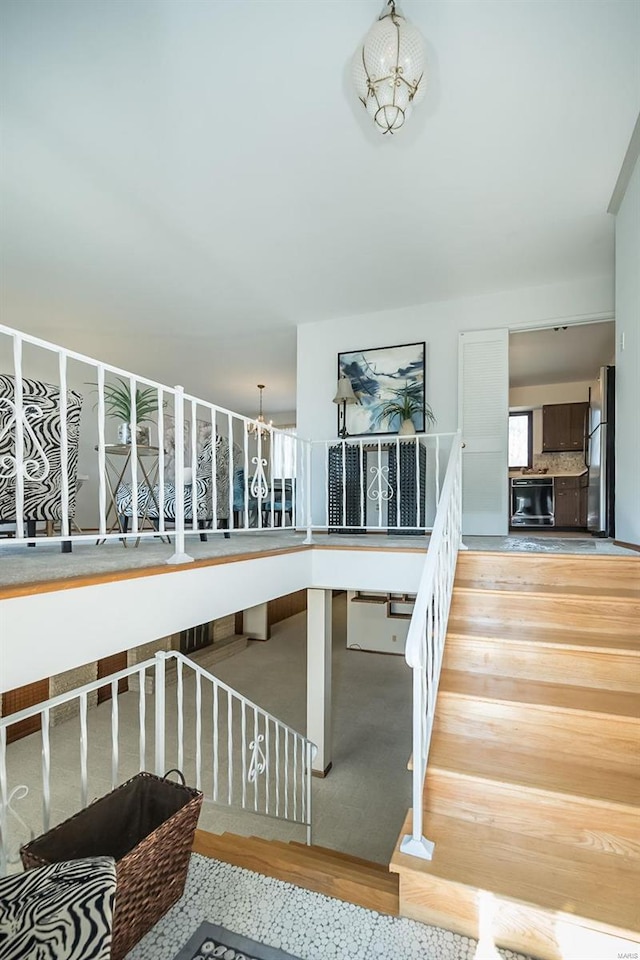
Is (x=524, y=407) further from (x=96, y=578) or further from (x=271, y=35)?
(x=96, y=578)

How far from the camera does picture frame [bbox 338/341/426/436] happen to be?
4.71m

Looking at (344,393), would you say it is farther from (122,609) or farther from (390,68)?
(122,609)

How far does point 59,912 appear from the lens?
0.99 meters

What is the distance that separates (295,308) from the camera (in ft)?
15.9

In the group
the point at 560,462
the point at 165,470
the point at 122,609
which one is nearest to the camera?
the point at 122,609

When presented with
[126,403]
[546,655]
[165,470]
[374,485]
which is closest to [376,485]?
[374,485]

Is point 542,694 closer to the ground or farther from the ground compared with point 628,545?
closer to the ground

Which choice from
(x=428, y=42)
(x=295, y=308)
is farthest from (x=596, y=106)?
(x=295, y=308)

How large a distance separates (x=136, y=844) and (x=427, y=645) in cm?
120

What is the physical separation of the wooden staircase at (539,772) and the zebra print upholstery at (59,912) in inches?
34.0

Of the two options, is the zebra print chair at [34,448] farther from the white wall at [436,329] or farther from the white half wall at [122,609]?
the white wall at [436,329]

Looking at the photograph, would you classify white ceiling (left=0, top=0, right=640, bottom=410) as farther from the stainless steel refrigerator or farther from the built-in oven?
the built-in oven

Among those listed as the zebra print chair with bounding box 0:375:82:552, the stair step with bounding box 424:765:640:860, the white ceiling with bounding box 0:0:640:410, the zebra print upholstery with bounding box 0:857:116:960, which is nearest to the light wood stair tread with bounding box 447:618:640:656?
the stair step with bounding box 424:765:640:860

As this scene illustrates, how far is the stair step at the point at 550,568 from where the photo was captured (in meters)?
2.50
